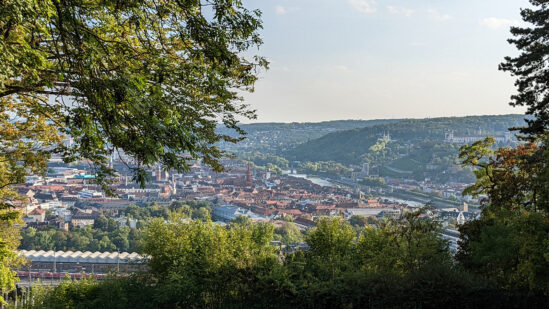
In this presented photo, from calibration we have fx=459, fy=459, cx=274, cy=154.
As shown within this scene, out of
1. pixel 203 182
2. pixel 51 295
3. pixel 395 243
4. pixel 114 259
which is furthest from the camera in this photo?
pixel 203 182

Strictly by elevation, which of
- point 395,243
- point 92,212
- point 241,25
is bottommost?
point 92,212

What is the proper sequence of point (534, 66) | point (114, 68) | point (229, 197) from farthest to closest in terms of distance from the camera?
point (229, 197) → point (534, 66) → point (114, 68)

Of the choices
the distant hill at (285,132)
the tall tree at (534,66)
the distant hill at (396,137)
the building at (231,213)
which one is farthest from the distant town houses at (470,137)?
the tall tree at (534,66)

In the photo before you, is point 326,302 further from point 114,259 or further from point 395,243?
point 114,259

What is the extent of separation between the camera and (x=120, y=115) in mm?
3840

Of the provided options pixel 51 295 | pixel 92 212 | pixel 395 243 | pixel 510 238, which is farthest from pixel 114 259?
pixel 92 212

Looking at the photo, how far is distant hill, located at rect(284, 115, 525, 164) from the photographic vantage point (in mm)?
85000

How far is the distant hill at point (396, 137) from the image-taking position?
85000 mm

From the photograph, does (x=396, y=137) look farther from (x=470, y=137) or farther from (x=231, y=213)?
(x=231, y=213)

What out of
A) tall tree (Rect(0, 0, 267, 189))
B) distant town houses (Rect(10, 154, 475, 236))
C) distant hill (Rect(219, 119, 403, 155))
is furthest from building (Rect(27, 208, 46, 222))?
distant hill (Rect(219, 119, 403, 155))

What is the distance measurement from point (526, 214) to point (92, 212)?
157 feet

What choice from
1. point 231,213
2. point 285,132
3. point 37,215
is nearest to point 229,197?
point 231,213

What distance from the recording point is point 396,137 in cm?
9606

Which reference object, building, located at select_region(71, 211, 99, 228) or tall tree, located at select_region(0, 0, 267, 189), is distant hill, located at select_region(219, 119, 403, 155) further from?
tall tree, located at select_region(0, 0, 267, 189)
